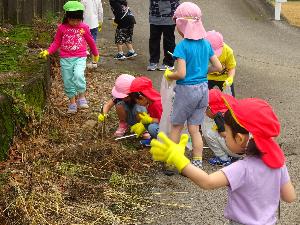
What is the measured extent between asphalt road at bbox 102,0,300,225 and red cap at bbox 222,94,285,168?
146 centimetres

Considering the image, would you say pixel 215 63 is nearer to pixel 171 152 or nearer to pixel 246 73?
pixel 171 152

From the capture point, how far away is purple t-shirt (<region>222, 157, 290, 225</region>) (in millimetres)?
2650

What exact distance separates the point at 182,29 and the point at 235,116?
2121 mm

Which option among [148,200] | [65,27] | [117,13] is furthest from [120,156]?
[117,13]

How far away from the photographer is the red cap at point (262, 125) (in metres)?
2.59

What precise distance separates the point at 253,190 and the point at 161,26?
5.57 m

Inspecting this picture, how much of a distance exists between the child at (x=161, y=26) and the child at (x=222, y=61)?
2.25m

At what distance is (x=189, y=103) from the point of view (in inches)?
184

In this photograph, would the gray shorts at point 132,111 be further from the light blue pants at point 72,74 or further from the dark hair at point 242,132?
the dark hair at point 242,132

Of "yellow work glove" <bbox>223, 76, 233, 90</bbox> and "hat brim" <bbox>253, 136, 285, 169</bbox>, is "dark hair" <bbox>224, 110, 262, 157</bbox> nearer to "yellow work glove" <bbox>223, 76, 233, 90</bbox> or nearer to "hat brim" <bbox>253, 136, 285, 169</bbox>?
"hat brim" <bbox>253, 136, 285, 169</bbox>

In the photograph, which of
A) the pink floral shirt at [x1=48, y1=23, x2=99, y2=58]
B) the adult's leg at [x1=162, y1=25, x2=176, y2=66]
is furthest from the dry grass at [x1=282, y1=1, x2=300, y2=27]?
the pink floral shirt at [x1=48, y1=23, x2=99, y2=58]

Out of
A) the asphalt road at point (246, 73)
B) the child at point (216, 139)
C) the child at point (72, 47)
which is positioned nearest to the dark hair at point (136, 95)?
the child at point (216, 139)

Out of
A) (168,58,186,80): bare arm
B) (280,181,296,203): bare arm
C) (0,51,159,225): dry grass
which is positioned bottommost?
(0,51,159,225): dry grass

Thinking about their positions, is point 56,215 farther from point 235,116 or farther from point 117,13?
point 117,13
